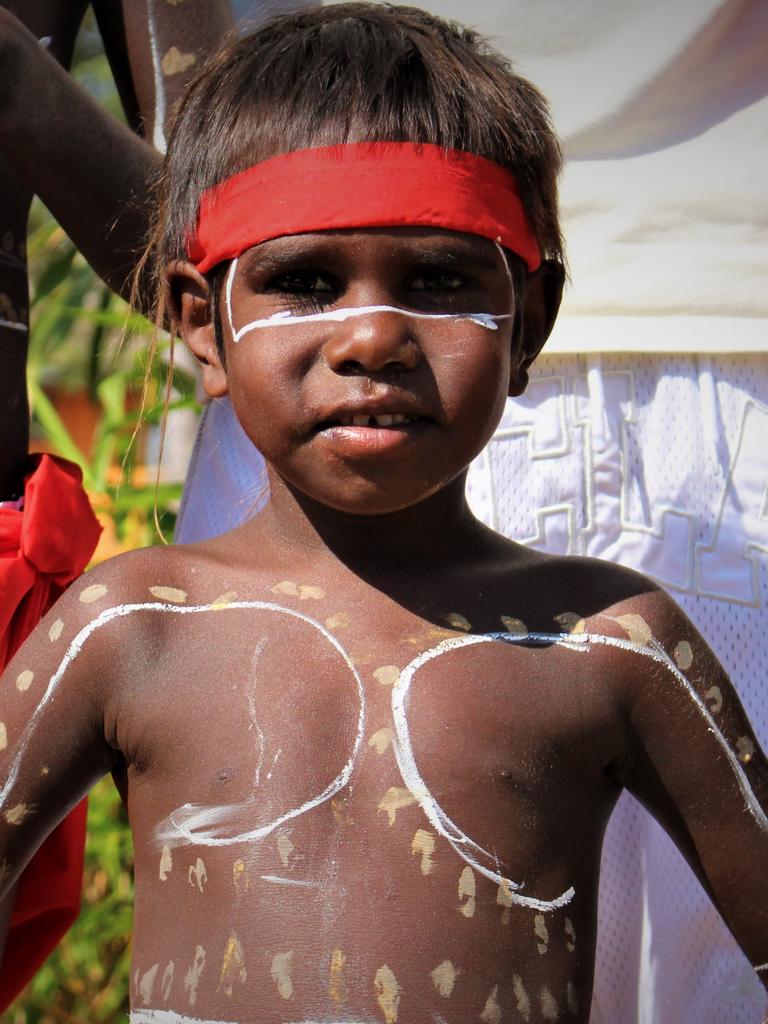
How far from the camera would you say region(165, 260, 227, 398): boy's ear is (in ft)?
5.50

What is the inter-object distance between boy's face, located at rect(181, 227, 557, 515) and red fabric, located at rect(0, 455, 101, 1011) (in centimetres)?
40

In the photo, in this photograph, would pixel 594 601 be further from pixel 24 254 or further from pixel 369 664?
pixel 24 254

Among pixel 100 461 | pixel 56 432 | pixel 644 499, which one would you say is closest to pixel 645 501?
pixel 644 499

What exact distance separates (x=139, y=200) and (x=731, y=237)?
2.94 ft

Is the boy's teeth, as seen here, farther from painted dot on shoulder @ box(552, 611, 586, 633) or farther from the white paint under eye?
painted dot on shoulder @ box(552, 611, 586, 633)

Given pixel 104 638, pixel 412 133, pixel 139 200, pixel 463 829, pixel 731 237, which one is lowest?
pixel 463 829

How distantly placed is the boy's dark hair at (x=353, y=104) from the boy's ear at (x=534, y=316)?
0.11ft

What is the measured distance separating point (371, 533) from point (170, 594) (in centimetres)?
25

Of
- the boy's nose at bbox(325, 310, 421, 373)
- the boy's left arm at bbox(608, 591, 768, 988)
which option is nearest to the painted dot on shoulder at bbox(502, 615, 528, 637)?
the boy's left arm at bbox(608, 591, 768, 988)

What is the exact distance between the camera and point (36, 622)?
6.00 ft

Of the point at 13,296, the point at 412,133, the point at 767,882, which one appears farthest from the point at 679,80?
the point at 767,882

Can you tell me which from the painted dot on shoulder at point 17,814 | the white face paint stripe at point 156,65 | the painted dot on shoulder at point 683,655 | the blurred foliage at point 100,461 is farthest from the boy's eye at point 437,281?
the blurred foliage at point 100,461

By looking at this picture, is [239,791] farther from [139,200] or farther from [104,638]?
[139,200]

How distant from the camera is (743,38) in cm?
213
